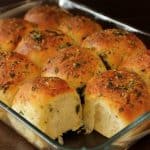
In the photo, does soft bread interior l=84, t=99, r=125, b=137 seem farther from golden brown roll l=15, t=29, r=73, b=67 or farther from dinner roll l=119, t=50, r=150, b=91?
golden brown roll l=15, t=29, r=73, b=67

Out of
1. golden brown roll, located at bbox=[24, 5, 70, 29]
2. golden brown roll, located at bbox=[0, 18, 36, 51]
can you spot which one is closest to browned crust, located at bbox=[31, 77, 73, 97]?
golden brown roll, located at bbox=[0, 18, 36, 51]

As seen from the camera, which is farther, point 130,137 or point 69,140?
point 69,140

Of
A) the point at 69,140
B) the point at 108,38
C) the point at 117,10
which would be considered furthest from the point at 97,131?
the point at 117,10

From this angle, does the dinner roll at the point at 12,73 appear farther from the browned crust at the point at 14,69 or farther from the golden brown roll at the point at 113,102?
the golden brown roll at the point at 113,102

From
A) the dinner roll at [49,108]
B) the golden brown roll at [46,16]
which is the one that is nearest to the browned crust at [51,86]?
the dinner roll at [49,108]

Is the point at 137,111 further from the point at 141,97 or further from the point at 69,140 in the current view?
the point at 69,140
